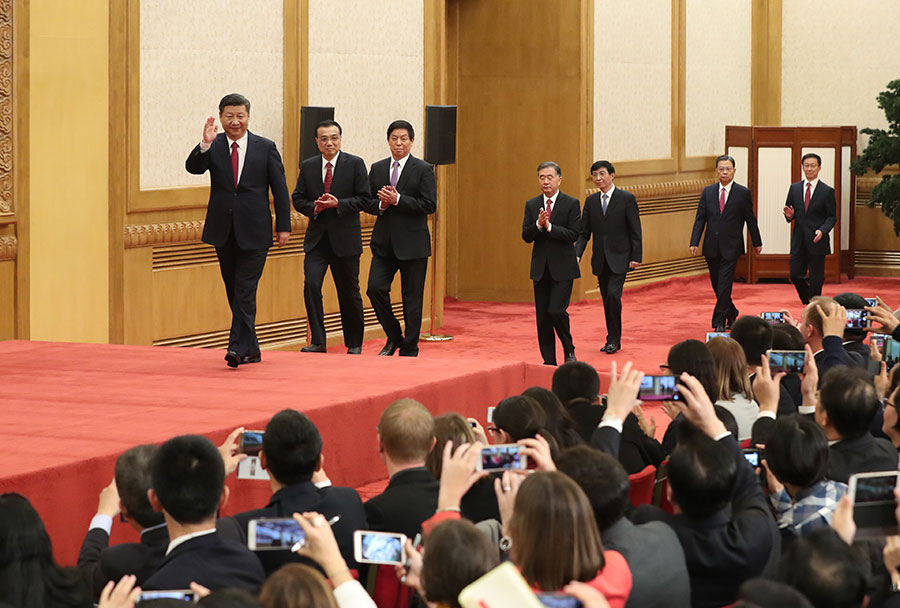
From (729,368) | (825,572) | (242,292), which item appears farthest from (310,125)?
(825,572)

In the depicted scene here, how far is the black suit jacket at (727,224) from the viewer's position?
10734 mm

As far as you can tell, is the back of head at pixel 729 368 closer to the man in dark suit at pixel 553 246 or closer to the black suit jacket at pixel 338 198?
the black suit jacket at pixel 338 198

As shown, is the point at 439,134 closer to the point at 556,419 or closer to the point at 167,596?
the point at 556,419

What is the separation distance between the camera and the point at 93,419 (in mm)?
4781

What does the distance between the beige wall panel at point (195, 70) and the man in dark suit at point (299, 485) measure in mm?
5229

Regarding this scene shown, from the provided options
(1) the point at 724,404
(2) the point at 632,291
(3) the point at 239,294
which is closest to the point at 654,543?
(1) the point at 724,404

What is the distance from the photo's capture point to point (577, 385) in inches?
175

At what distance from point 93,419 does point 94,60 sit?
11.8 ft

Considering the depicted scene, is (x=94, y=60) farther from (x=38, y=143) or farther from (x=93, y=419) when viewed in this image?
(x=93, y=419)

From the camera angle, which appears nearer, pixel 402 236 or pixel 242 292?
pixel 242 292

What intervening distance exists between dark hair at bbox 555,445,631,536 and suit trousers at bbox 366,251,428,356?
5.33 meters

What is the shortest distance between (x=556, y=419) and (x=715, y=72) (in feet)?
38.8

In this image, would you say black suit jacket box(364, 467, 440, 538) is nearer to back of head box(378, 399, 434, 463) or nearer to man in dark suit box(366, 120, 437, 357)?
back of head box(378, 399, 434, 463)

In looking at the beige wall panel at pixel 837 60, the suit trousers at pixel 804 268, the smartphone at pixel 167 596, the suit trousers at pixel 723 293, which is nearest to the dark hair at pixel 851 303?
the smartphone at pixel 167 596
